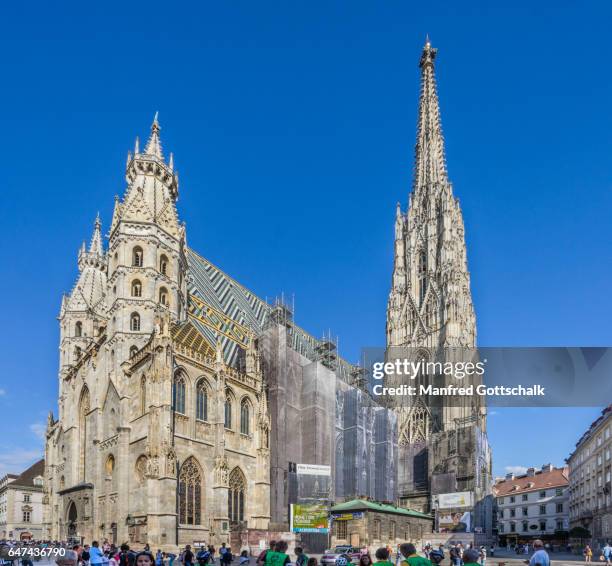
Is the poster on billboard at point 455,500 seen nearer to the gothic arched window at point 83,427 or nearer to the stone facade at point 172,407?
the stone facade at point 172,407

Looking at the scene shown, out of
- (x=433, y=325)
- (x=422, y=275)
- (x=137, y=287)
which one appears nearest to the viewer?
(x=137, y=287)

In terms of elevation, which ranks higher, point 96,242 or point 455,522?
point 96,242

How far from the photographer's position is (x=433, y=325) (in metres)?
69.4

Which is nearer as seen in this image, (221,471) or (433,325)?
(221,471)

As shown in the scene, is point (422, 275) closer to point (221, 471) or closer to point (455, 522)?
point (455, 522)

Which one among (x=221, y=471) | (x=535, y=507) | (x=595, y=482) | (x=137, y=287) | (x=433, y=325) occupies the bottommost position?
(x=535, y=507)

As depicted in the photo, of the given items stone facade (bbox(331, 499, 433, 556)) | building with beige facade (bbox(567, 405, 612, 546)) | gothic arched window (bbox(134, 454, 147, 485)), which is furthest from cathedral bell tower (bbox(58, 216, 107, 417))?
building with beige facade (bbox(567, 405, 612, 546))

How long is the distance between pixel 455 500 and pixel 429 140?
45.8 metres

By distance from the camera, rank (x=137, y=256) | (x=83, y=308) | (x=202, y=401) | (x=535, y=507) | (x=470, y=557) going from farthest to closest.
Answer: (x=535, y=507)
(x=83, y=308)
(x=137, y=256)
(x=202, y=401)
(x=470, y=557)

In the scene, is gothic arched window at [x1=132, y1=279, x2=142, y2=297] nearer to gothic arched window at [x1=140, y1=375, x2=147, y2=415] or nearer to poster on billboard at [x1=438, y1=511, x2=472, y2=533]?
gothic arched window at [x1=140, y1=375, x2=147, y2=415]

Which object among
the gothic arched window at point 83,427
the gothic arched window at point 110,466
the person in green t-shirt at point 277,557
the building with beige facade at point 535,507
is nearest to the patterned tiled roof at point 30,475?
the gothic arched window at point 83,427

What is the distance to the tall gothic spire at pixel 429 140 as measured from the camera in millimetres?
80750

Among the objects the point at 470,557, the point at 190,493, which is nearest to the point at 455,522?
the point at 190,493

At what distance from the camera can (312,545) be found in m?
44.8
